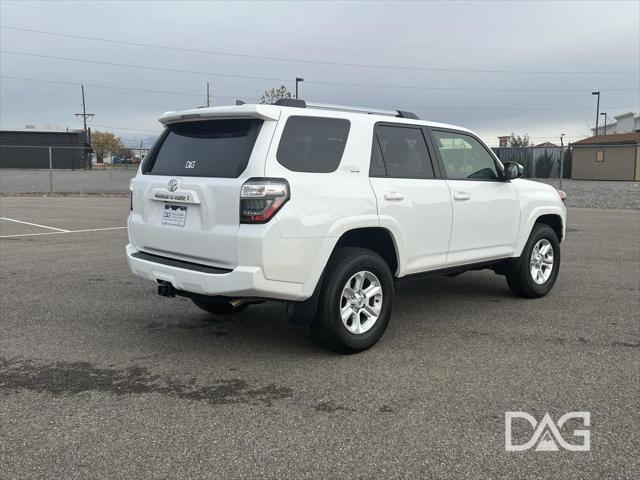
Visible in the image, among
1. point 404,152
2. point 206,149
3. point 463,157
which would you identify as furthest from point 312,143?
point 463,157

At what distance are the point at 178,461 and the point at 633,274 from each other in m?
7.07

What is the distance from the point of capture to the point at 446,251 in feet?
18.1

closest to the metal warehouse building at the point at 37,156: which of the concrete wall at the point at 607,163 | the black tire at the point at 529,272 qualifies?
the concrete wall at the point at 607,163

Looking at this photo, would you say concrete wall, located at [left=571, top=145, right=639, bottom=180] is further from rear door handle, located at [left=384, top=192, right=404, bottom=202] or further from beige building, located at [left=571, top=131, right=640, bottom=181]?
rear door handle, located at [left=384, top=192, right=404, bottom=202]

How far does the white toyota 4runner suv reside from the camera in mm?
4168

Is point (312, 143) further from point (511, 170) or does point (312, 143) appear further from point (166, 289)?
point (511, 170)

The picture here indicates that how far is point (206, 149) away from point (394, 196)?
1566 millimetres

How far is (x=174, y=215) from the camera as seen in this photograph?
4613mm

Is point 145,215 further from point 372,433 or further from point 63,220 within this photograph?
point 63,220

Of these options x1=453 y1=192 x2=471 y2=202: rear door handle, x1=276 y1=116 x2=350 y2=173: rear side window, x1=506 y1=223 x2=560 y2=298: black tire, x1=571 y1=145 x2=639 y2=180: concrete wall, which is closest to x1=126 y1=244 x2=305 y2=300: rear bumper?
x1=276 y1=116 x2=350 y2=173: rear side window

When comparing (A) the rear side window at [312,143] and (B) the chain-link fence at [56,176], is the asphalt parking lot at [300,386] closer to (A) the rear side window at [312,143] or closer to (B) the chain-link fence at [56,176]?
(A) the rear side window at [312,143]

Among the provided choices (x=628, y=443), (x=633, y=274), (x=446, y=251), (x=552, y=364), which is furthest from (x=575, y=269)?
(x=628, y=443)

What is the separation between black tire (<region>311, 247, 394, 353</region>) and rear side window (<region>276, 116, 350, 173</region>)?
71cm

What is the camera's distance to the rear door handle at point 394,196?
15.9 feet
